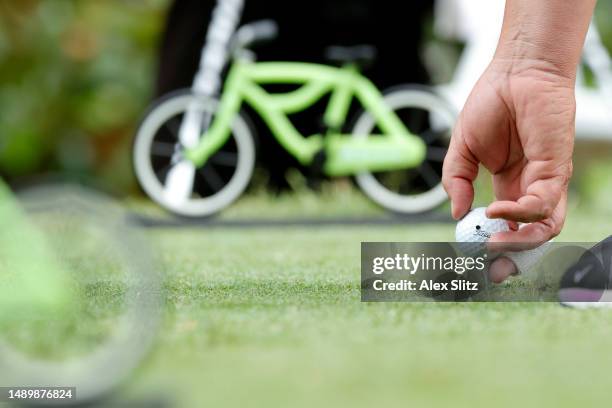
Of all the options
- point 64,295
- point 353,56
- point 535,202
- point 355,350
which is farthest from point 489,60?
point 64,295

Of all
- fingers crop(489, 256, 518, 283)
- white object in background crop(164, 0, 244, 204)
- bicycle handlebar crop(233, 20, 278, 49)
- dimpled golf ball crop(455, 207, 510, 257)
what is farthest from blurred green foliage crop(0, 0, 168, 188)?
fingers crop(489, 256, 518, 283)

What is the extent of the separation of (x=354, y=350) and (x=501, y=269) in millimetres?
516

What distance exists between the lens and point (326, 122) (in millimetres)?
4480

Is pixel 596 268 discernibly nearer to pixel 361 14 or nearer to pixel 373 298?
pixel 373 298

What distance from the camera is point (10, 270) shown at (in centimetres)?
133

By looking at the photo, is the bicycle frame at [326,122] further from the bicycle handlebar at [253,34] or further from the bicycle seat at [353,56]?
the bicycle handlebar at [253,34]

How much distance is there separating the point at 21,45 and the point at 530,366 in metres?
6.07

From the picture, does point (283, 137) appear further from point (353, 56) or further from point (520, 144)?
point (520, 144)

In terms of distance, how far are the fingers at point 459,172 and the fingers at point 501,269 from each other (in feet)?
0.45

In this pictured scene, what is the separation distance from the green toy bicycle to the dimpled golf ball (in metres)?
2.43

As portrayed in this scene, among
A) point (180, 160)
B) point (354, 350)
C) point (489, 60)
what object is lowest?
point (354, 350)

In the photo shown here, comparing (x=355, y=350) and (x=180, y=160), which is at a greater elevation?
(x=180, y=160)

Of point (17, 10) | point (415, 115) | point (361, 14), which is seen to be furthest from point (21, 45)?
point (415, 115)

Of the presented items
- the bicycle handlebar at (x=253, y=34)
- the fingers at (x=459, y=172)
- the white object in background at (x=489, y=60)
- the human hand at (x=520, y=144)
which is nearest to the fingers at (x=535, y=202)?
the human hand at (x=520, y=144)
